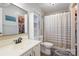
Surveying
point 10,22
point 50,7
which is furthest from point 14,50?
point 50,7

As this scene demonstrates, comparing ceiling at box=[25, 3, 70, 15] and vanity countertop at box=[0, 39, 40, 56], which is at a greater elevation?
ceiling at box=[25, 3, 70, 15]

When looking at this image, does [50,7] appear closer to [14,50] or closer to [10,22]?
[10,22]

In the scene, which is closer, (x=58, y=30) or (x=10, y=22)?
(x=10, y=22)

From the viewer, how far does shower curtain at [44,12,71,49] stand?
1.99 m

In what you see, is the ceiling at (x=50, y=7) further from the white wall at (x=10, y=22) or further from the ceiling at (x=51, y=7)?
the white wall at (x=10, y=22)


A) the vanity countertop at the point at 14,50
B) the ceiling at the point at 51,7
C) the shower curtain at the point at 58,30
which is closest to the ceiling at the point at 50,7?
the ceiling at the point at 51,7

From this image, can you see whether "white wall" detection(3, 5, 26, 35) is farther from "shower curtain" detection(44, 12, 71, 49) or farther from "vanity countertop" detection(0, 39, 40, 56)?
Answer: "shower curtain" detection(44, 12, 71, 49)

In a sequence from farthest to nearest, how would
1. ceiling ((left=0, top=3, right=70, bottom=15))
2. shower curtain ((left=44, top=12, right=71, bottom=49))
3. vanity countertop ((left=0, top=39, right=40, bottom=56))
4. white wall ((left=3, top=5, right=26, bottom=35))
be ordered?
1. shower curtain ((left=44, top=12, right=71, bottom=49))
2. ceiling ((left=0, top=3, right=70, bottom=15))
3. white wall ((left=3, top=5, right=26, bottom=35))
4. vanity countertop ((left=0, top=39, right=40, bottom=56))

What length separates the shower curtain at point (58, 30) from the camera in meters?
1.99

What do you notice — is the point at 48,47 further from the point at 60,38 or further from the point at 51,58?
the point at 51,58

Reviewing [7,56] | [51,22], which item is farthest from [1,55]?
[51,22]

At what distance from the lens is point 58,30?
6.73 feet

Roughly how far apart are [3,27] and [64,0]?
1.22 meters

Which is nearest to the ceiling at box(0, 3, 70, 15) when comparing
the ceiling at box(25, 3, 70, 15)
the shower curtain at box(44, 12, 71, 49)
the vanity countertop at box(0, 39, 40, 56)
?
the ceiling at box(25, 3, 70, 15)
